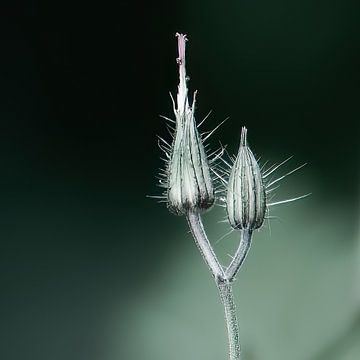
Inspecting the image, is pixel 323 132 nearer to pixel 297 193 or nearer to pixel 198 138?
pixel 297 193

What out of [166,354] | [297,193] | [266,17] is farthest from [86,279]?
[266,17]

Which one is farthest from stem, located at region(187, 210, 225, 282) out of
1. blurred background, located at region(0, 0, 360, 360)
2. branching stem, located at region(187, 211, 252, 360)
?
blurred background, located at region(0, 0, 360, 360)

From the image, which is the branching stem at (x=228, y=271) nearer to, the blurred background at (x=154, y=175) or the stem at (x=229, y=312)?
the stem at (x=229, y=312)

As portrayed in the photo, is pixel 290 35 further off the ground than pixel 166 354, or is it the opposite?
pixel 290 35

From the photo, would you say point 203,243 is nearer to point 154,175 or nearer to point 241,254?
point 241,254

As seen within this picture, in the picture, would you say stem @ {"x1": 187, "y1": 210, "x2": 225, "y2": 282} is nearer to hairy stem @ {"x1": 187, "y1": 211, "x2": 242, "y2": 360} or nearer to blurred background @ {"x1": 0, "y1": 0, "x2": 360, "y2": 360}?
hairy stem @ {"x1": 187, "y1": 211, "x2": 242, "y2": 360}

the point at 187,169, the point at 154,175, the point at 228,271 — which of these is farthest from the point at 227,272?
the point at 154,175
